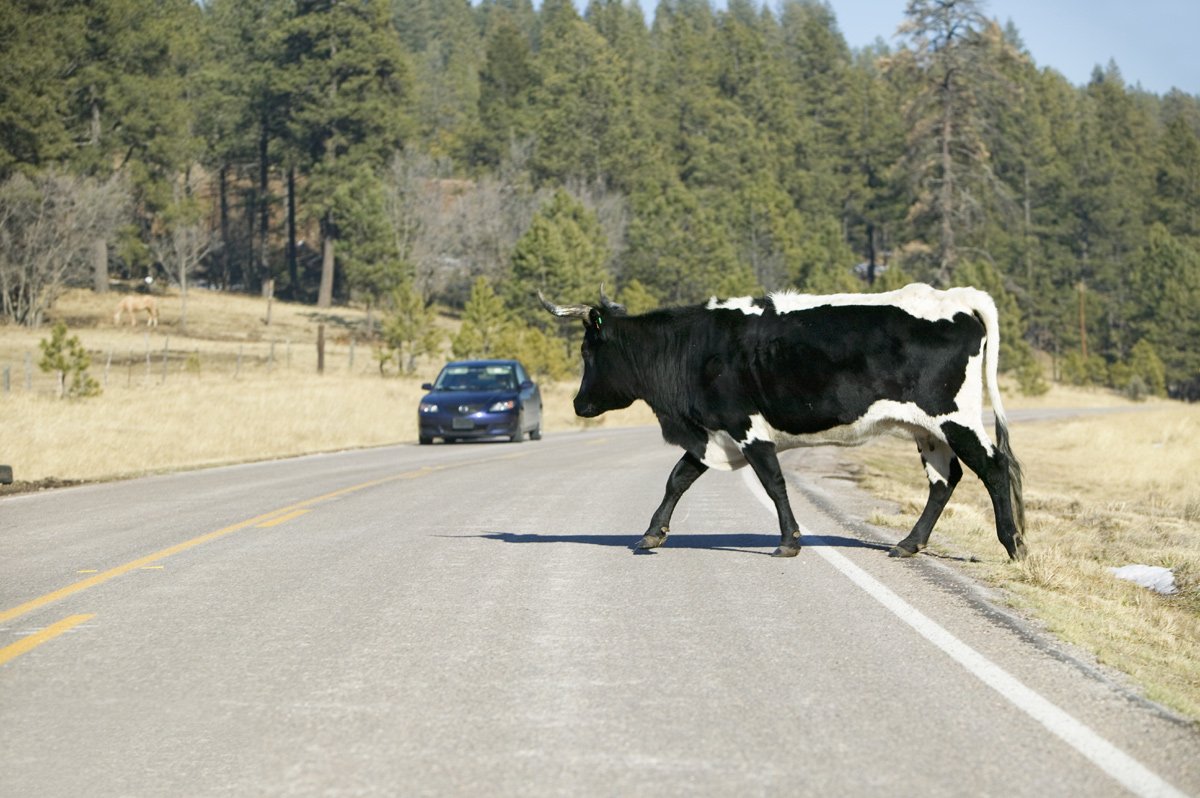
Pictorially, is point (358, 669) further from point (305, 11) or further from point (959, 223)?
point (305, 11)

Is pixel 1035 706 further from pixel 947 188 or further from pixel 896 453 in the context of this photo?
pixel 947 188

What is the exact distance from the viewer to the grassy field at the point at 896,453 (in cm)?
938

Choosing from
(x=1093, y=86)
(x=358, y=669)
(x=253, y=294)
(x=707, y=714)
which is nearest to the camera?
(x=707, y=714)

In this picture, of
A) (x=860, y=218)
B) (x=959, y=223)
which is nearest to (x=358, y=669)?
(x=959, y=223)

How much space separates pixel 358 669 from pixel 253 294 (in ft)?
324

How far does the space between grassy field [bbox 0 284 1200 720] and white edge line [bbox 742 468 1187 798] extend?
607 mm

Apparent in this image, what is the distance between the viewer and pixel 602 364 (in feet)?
39.0

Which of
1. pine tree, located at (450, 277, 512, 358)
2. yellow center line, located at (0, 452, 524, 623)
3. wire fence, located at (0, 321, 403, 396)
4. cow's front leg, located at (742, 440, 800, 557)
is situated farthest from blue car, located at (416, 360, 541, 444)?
pine tree, located at (450, 277, 512, 358)

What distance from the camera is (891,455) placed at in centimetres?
2873

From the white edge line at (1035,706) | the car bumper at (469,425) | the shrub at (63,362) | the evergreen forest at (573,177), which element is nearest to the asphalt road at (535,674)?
the white edge line at (1035,706)

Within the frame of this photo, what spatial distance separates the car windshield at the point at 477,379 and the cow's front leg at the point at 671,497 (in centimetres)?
1920

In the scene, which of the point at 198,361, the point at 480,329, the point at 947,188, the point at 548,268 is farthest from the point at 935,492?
the point at 947,188

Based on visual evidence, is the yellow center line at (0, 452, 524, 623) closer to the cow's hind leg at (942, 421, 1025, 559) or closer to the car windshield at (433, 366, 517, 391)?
the cow's hind leg at (942, 421, 1025, 559)

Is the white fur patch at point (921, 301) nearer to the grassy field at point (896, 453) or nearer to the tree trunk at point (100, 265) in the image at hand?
the grassy field at point (896, 453)
